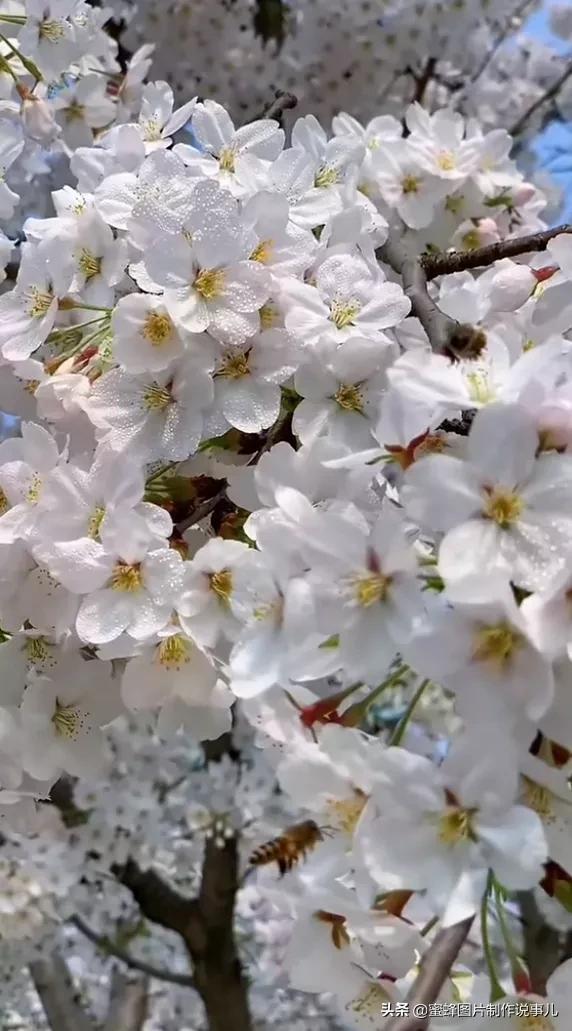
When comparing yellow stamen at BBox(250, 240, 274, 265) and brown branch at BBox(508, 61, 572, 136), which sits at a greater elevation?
yellow stamen at BBox(250, 240, 274, 265)

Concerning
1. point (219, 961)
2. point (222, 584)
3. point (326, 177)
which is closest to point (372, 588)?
point (222, 584)

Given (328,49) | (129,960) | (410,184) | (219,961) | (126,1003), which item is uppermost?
(410,184)

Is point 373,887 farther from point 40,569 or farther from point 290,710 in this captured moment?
point 40,569

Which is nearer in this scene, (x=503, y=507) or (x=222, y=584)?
(x=503, y=507)

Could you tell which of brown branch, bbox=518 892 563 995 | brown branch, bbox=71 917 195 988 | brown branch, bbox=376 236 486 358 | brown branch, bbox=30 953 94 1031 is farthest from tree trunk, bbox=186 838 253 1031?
brown branch, bbox=376 236 486 358

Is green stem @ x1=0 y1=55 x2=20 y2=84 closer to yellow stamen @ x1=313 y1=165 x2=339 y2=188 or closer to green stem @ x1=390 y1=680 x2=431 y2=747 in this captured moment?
yellow stamen @ x1=313 y1=165 x2=339 y2=188

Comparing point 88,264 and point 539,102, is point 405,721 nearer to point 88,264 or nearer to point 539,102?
point 88,264

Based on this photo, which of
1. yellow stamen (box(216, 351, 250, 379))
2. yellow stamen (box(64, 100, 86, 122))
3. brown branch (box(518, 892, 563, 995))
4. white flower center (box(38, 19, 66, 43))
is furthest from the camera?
brown branch (box(518, 892, 563, 995))
